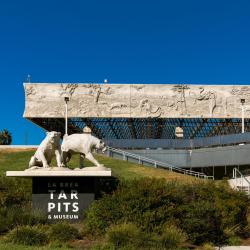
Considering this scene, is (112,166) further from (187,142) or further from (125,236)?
(125,236)

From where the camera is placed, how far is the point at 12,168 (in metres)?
37.5

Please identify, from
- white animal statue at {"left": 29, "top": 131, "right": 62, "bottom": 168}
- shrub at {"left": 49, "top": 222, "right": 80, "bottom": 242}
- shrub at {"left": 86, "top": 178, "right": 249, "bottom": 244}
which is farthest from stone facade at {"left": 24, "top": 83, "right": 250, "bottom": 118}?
shrub at {"left": 49, "top": 222, "right": 80, "bottom": 242}

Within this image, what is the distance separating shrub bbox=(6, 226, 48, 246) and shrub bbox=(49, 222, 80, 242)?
0.33 metres

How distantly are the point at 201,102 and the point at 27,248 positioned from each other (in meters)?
47.2

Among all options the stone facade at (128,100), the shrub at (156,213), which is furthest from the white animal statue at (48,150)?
the stone facade at (128,100)

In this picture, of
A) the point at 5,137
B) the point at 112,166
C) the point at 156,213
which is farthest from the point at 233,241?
the point at 5,137

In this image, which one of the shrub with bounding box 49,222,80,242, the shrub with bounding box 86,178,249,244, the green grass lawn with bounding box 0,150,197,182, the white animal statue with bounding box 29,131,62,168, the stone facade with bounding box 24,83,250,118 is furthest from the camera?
the stone facade with bounding box 24,83,250,118

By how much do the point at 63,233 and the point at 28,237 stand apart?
1.15 m

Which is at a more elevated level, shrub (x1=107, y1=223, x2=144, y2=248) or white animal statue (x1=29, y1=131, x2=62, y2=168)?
white animal statue (x1=29, y1=131, x2=62, y2=168)

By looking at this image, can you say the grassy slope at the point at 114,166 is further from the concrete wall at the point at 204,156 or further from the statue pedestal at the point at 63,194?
the statue pedestal at the point at 63,194

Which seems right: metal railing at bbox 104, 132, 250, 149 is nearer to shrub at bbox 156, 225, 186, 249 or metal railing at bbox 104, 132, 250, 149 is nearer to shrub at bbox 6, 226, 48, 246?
shrub at bbox 156, 225, 186, 249

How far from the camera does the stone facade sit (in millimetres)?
56531

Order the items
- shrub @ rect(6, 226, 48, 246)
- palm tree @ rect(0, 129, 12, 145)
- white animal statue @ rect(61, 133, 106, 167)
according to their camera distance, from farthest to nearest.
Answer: palm tree @ rect(0, 129, 12, 145) → white animal statue @ rect(61, 133, 106, 167) → shrub @ rect(6, 226, 48, 246)

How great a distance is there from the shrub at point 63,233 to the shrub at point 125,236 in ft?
4.47
